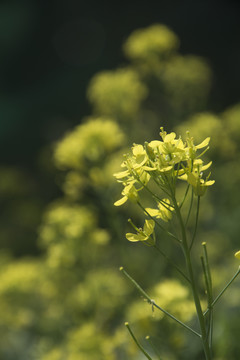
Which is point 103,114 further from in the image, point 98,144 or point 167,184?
point 167,184

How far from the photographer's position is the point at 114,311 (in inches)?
65.3

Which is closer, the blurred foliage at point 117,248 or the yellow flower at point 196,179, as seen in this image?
the yellow flower at point 196,179

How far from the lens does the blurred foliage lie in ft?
4.82

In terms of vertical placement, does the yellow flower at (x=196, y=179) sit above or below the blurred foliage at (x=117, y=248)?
below

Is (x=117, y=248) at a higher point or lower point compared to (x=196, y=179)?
higher

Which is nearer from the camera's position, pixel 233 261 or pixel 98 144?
pixel 98 144

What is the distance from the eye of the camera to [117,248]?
1.88 meters

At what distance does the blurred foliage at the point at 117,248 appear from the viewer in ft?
4.82

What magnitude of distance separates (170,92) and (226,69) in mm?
1337

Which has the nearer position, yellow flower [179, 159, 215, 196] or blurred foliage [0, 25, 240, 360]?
yellow flower [179, 159, 215, 196]

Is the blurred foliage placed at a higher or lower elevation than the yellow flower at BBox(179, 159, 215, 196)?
higher

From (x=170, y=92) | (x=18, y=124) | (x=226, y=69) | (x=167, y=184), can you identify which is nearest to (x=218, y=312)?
(x=170, y=92)

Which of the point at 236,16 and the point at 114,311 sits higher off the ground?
the point at 236,16

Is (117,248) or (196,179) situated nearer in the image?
(196,179)
